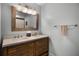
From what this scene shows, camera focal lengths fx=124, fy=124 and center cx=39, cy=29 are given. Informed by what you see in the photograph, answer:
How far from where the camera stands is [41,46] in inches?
70.6

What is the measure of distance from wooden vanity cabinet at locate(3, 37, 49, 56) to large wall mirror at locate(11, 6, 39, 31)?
0.21 meters

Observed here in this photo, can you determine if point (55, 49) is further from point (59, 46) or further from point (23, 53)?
point (23, 53)

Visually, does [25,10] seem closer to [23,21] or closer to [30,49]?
[23,21]

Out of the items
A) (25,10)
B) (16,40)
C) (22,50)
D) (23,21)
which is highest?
Answer: (25,10)

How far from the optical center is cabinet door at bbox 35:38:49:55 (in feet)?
5.78

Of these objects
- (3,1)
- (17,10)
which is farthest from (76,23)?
(3,1)

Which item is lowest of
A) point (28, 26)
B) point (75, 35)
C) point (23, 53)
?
point (23, 53)

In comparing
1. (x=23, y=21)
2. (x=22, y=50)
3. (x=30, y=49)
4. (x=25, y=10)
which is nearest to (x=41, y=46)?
(x=30, y=49)

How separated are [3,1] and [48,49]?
0.92 m

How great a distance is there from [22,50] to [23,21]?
1.30ft

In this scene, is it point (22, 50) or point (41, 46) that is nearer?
point (22, 50)

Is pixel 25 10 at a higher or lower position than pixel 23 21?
higher

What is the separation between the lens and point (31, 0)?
1.73 meters

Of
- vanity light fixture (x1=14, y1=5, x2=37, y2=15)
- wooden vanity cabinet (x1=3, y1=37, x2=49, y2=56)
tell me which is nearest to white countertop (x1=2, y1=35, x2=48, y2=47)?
wooden vanity cabinet (x1=3, y1=37, x2=49, y2=56)
